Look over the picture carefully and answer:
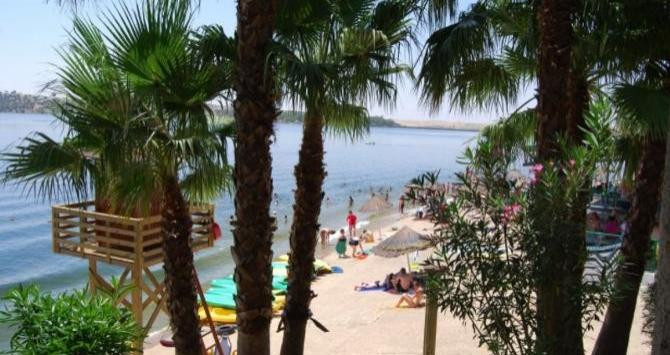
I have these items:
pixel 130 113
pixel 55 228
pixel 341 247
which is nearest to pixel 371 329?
pixel 55 228

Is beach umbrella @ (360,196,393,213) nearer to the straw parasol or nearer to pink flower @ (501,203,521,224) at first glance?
the straw parasol

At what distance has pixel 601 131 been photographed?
373 centimetres

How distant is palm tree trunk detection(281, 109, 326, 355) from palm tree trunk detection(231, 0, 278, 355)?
5.23 ft

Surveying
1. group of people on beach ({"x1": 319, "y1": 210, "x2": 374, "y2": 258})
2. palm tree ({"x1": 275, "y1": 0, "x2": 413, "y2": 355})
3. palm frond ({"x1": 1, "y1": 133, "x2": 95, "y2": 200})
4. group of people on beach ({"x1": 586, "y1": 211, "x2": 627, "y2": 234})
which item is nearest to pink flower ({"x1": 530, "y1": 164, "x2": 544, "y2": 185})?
palm tree ({"x1": 275, "y1": 0, "x2": 413, "y2": 355})

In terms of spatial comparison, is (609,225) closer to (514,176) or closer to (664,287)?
(514,176)

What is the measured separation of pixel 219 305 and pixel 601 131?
13.8m

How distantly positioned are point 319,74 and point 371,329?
974cm

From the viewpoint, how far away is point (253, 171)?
4.79m

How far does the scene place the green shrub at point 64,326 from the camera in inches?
109

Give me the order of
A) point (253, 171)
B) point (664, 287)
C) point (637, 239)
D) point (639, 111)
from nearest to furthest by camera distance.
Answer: point (664, 287), point (253, 171), point (639, 111), point (637, 239)

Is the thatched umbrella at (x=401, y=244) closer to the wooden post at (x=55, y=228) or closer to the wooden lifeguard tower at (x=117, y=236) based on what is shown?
the wooden lifeguard tower at (x=117, y=236)

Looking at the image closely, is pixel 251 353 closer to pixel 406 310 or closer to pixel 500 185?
pixel 500 185

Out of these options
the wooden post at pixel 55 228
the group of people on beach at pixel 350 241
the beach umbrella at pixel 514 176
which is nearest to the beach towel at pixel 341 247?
the group of people on beach at pixel 350 241

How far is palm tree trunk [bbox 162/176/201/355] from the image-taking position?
554 centimetres
